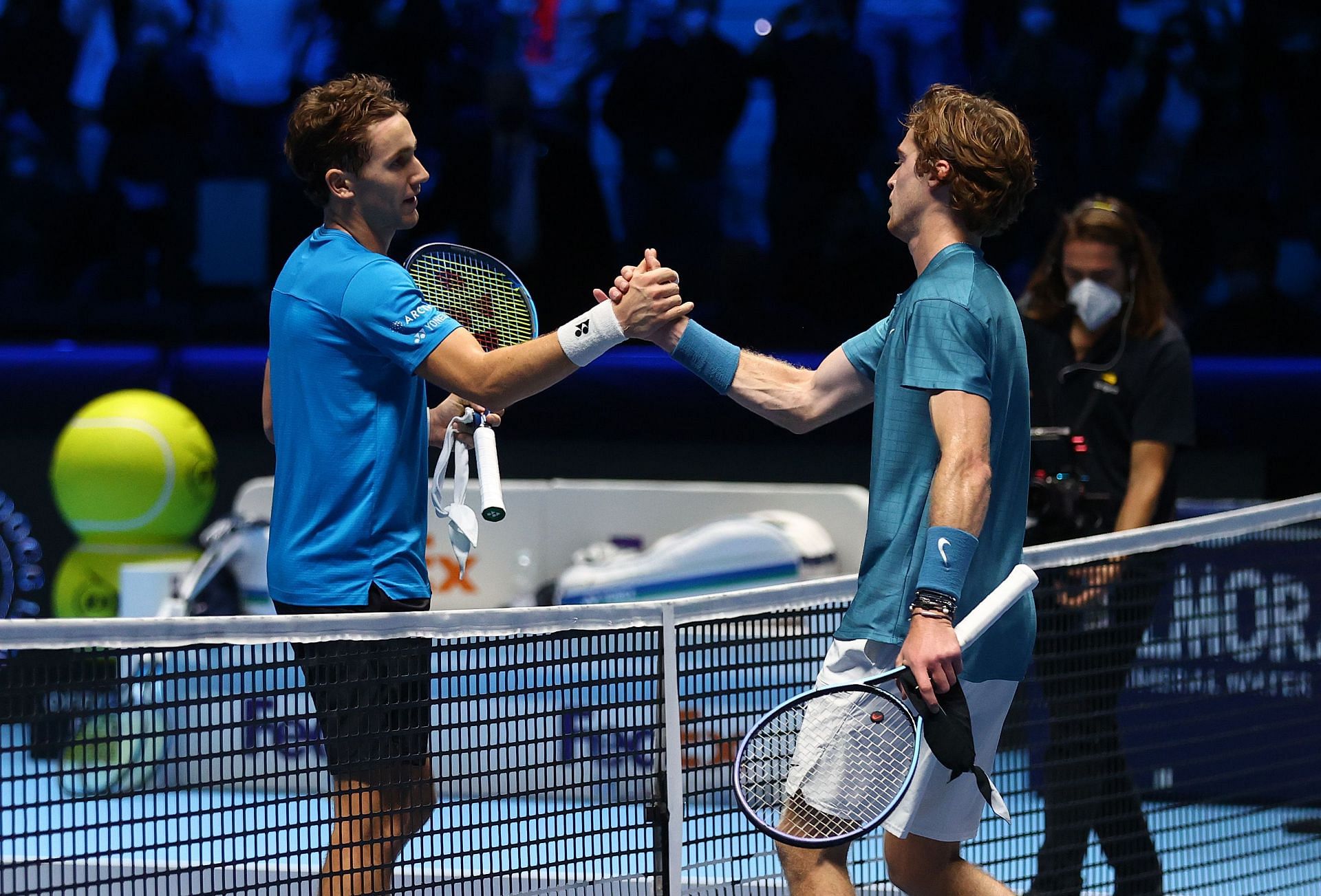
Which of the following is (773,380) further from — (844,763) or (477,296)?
(844,763)

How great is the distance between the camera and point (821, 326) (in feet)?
27.3

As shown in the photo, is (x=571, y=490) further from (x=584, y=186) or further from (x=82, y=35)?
(x=82, y=35)

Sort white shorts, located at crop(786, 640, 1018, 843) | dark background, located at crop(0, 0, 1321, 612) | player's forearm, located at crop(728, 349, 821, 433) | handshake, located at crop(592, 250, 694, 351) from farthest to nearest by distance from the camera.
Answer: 1. dark background, located at crop(0, 0, 1321, 612)
2. player's forearm, located at crop(728, 349, 821, 433)
3. handshake, located at crop(592, 250, 694, 351)
4. white shorts, located at crop(786, 640, 1018, 843)

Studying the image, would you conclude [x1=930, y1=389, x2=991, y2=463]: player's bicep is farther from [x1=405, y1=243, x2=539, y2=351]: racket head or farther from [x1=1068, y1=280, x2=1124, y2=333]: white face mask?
[x1=1068, y1=280, x2=1124, y2=333]: white face mask

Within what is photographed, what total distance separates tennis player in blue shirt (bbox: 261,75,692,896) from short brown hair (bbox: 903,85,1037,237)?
2.01 feet

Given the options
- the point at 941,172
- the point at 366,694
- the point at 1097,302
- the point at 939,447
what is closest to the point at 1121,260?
the point at 1097,302

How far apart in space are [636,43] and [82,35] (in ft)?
10.4

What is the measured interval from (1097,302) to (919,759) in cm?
210

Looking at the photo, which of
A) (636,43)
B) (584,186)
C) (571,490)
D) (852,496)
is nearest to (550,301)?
(584,186)

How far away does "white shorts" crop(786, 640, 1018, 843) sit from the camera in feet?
8.32

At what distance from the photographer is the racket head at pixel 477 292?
3053 mm

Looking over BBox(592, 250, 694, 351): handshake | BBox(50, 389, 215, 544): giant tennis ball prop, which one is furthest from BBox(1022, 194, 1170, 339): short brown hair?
BBox(50, 389, 215, 544): giant tennis ball prop

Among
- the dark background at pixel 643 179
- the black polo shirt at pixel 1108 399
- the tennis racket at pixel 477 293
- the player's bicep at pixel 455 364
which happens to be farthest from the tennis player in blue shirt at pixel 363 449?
the dark background at pixel 643 179

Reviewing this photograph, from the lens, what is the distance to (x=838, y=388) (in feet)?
9.76
